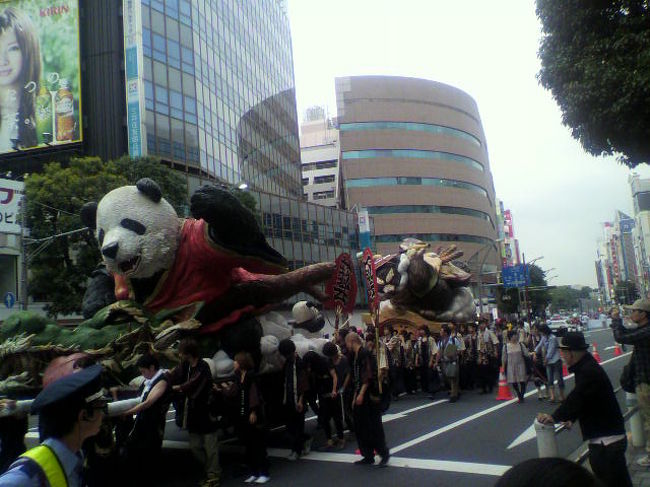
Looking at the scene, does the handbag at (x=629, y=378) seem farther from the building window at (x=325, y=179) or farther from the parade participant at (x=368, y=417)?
the building window at (x=325, y=179)

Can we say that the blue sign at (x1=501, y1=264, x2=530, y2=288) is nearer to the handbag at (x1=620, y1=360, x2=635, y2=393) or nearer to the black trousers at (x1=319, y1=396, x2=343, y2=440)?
the black trousers at (x1=319, y1=396, x2=343, y2=440)

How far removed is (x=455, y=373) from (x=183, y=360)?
7.57m

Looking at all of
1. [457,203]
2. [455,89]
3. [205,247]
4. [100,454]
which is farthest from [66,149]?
[455,89]

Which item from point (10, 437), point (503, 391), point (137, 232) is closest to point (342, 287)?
point (137, 232)

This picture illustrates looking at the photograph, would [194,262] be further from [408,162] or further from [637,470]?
[408,162]

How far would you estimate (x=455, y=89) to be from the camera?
64562 millimetres

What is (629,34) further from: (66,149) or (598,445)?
(66,149)

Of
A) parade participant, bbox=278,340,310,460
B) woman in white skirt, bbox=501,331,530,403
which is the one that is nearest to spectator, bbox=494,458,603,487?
parade participant, bbox=278,340,310,460

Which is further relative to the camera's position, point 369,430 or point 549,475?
point 369,430

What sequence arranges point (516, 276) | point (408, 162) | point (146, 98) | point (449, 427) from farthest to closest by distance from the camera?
point (408, 162)
point (516, 276)
point (146, 98)
point (449, 427)

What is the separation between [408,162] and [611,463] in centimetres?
5572

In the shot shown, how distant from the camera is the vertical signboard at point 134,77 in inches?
1186

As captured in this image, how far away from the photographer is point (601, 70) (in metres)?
11.2

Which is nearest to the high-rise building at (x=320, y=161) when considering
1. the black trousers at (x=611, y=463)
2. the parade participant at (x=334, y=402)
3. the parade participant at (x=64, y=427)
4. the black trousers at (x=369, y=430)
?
the parade participant at (x=334, y=402)
